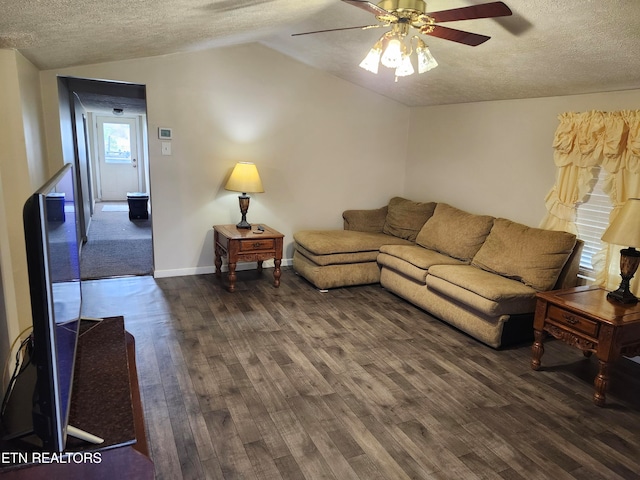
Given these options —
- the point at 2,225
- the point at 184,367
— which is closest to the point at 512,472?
the point at 184,367

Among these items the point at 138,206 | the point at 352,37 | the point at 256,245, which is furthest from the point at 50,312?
the point at 138,206

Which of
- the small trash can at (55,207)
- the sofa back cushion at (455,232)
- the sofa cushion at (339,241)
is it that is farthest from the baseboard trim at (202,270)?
the small trash can at (55,207)

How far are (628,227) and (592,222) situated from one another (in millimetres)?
794

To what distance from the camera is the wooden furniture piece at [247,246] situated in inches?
158

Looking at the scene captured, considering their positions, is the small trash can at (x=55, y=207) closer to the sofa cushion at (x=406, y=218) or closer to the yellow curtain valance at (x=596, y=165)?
the yellow curtain valance at (x=596, y=165)

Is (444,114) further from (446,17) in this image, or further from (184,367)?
(184,367)

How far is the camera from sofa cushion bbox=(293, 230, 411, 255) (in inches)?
168

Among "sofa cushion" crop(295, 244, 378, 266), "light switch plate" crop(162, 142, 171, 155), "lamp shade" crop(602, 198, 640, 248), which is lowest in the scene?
"sofa cushion" crop(295, 244, 378, 266)

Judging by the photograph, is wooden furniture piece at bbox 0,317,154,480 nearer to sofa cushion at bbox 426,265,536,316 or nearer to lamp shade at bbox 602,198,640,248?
sofa cushion at bbox 426,265,536,316

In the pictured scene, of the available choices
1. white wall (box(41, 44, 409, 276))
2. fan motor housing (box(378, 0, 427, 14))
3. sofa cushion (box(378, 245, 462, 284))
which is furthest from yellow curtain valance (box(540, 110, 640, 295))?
white wall (box(41, 44, 409, 276))

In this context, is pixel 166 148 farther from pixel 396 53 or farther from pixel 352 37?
pixel 396 53

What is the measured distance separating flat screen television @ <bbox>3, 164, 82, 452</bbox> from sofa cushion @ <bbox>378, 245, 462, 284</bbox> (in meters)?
2.91

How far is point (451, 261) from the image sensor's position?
A: 12.8 feet

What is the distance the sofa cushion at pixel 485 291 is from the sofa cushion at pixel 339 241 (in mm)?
1026
